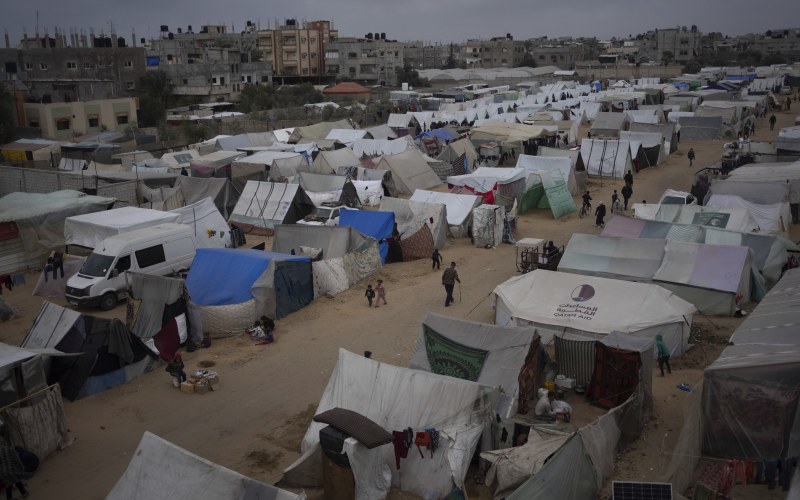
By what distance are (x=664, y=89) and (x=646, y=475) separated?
61377 mm

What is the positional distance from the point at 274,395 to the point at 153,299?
3425 millimetres

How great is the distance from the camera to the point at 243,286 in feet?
47.0

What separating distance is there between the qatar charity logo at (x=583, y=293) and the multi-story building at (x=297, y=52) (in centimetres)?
7343

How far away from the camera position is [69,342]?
11.5 m

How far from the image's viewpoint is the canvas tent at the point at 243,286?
1382cm

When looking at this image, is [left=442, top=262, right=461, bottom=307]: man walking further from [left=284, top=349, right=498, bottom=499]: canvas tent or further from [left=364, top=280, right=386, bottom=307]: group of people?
[left=284, top=349, right=498, bottom=499]: canvas tent

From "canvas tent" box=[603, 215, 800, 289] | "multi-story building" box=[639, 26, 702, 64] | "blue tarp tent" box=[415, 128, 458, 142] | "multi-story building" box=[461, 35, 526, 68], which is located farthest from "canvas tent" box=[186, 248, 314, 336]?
"multi-story building" box=[639, 26, 702, 64]

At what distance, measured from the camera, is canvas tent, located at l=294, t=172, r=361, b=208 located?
77.1 ft

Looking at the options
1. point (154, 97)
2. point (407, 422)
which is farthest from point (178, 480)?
point (154, 97)

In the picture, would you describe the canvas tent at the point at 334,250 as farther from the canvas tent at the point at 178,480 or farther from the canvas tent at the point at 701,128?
the canvas tent at the point at 701,128

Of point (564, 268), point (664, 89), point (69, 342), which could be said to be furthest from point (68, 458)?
point (664, 89)

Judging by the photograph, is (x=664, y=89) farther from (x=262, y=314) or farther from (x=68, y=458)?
(x=68, y=458)

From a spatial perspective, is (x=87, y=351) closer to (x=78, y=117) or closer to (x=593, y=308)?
(x=593, y=308)

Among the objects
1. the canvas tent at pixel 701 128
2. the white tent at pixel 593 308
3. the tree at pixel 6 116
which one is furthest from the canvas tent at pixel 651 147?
the tree at pixel 6 116
